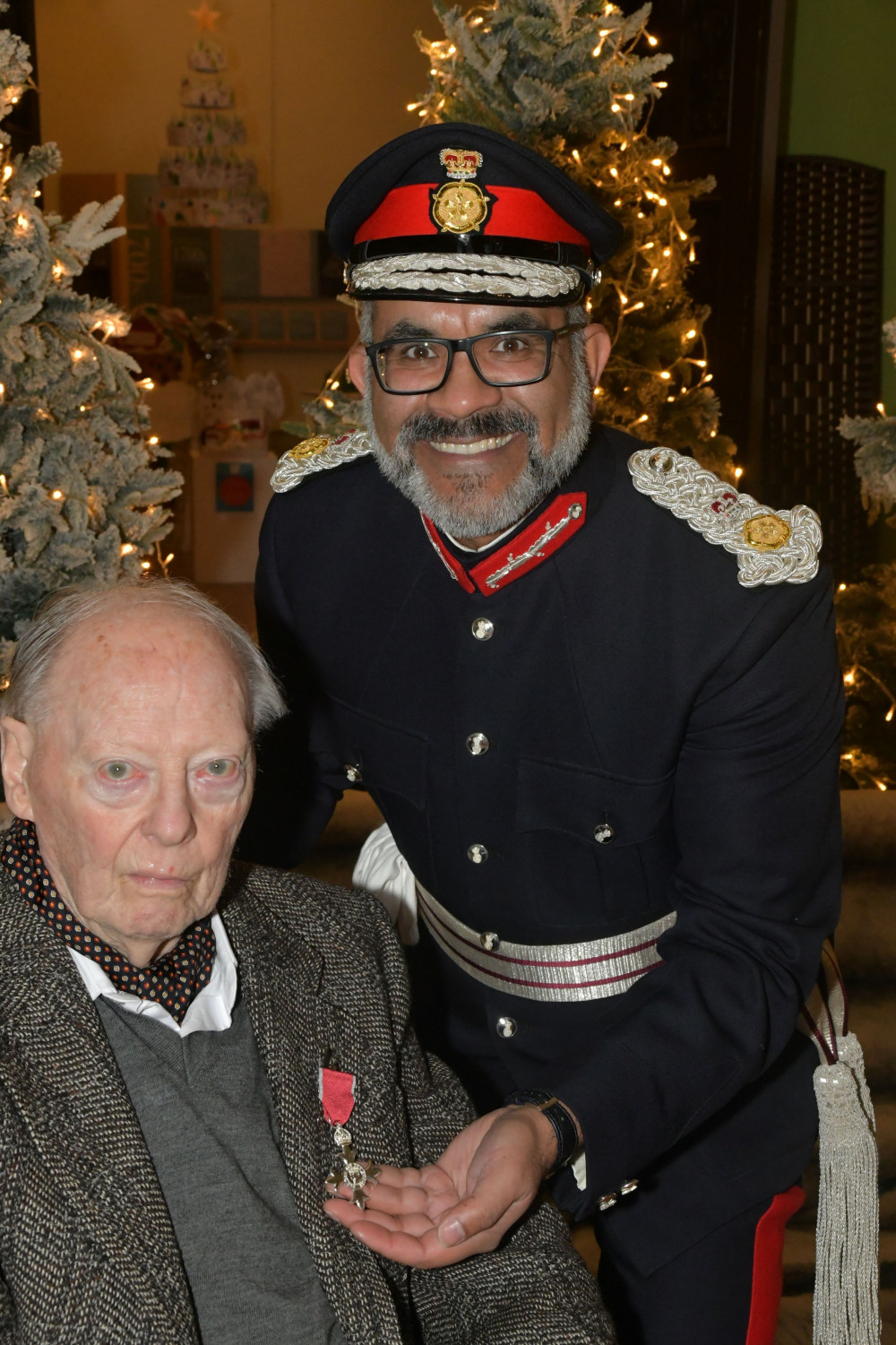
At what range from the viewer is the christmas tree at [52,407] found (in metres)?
2.91

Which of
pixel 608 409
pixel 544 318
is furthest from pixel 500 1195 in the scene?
pixel 608 409

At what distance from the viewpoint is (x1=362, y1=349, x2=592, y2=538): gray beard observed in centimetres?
166

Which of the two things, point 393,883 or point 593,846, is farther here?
point 393,883

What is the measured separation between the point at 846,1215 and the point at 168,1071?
1.01 meters

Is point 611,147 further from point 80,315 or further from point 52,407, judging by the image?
point 52,407

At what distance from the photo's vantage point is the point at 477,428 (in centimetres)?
166

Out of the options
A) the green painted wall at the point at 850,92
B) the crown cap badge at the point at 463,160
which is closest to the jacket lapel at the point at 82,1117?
the crown cap badge at the point at 463,160

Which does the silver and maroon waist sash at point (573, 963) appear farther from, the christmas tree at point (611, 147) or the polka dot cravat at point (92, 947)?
the christmas tree at point (611, 147)

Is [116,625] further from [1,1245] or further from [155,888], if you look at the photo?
[1,1245]

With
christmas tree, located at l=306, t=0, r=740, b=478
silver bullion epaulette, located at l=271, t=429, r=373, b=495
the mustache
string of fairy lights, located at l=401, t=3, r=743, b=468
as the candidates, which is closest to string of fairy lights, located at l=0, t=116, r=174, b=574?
christmas tree, located at l=306, t=0, r=740, b=478

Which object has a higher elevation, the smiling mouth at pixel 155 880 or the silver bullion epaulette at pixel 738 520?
the silver bullion epaulette at pixel 738 520

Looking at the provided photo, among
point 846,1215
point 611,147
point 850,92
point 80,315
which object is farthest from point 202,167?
point 846,1215

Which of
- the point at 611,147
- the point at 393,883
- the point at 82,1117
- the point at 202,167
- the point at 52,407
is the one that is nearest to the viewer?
the point at 82,1117

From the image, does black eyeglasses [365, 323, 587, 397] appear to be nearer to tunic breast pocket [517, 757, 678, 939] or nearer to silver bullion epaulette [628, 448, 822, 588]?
silver bullion epaulette [628, 448, 822, 588]
